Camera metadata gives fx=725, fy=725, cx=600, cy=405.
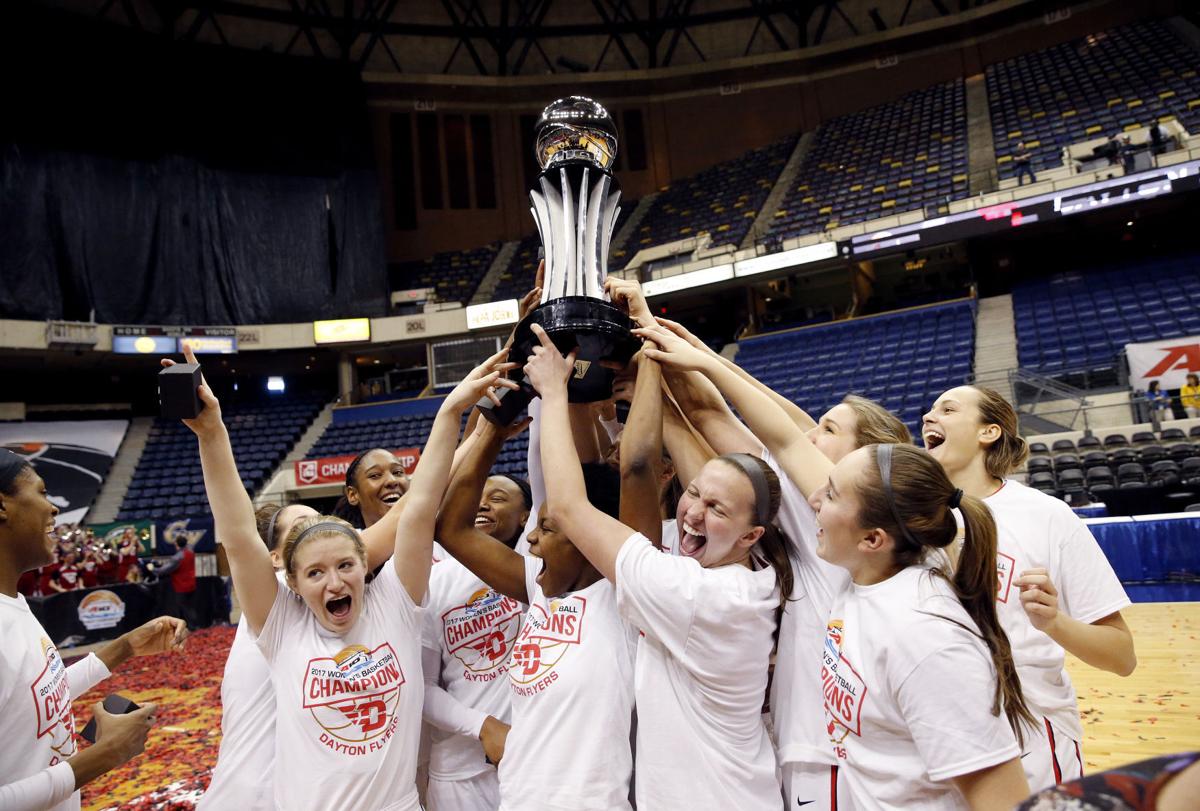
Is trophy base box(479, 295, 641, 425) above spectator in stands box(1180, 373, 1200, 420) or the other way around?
the other way around

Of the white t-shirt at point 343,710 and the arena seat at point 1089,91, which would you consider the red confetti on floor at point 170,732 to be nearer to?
the white t-shirt at point 343,710

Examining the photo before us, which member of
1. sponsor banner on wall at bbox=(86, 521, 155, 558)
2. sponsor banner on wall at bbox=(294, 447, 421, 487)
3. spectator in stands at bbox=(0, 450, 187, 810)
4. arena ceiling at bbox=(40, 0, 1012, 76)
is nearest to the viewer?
spectator in stands at bbox=(0, 450, 187, 810)

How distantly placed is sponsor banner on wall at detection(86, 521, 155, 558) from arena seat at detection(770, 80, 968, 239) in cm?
1495

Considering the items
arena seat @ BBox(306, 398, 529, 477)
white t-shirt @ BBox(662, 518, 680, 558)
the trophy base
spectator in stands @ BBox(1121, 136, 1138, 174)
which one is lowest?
white t-shirt @ BBox(662, 518, 680, 558)

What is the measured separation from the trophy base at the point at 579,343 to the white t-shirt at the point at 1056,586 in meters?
1.02

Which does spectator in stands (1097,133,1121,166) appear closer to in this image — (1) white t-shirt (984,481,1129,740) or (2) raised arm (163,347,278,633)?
(1) white t-shirt (984,481,1129,740)

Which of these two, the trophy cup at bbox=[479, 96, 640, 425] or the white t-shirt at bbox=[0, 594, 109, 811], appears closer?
the white t-shirt at bbox=[0, 594, 109, 811]

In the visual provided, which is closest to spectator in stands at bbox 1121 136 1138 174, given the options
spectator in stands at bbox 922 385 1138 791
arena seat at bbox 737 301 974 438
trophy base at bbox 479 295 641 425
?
arena seat at bbox 737 301 974 438

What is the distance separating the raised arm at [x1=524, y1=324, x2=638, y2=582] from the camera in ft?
5.00

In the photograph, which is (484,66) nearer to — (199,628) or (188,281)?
(188,281)

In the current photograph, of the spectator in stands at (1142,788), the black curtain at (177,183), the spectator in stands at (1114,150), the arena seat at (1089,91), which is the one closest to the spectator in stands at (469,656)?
the spectator in stands at (1142,788)

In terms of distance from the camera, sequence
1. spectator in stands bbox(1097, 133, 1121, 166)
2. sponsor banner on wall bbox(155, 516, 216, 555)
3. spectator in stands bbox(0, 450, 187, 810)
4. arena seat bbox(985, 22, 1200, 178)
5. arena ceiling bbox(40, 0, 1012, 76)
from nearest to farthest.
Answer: spectator in stands bbox(0, 450, 187, 810) → sponsor banner on wall bbox(155, 516, 216, 555) → spectator in stands bbox(1097, 133, 1121, 166) → arena seat bbox(985, 22, 1200, 178) → arena ceiling bbox(40, 0, 1012, 76)

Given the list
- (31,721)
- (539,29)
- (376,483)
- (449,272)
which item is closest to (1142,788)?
(31,721)

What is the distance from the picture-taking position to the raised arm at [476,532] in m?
1.89
